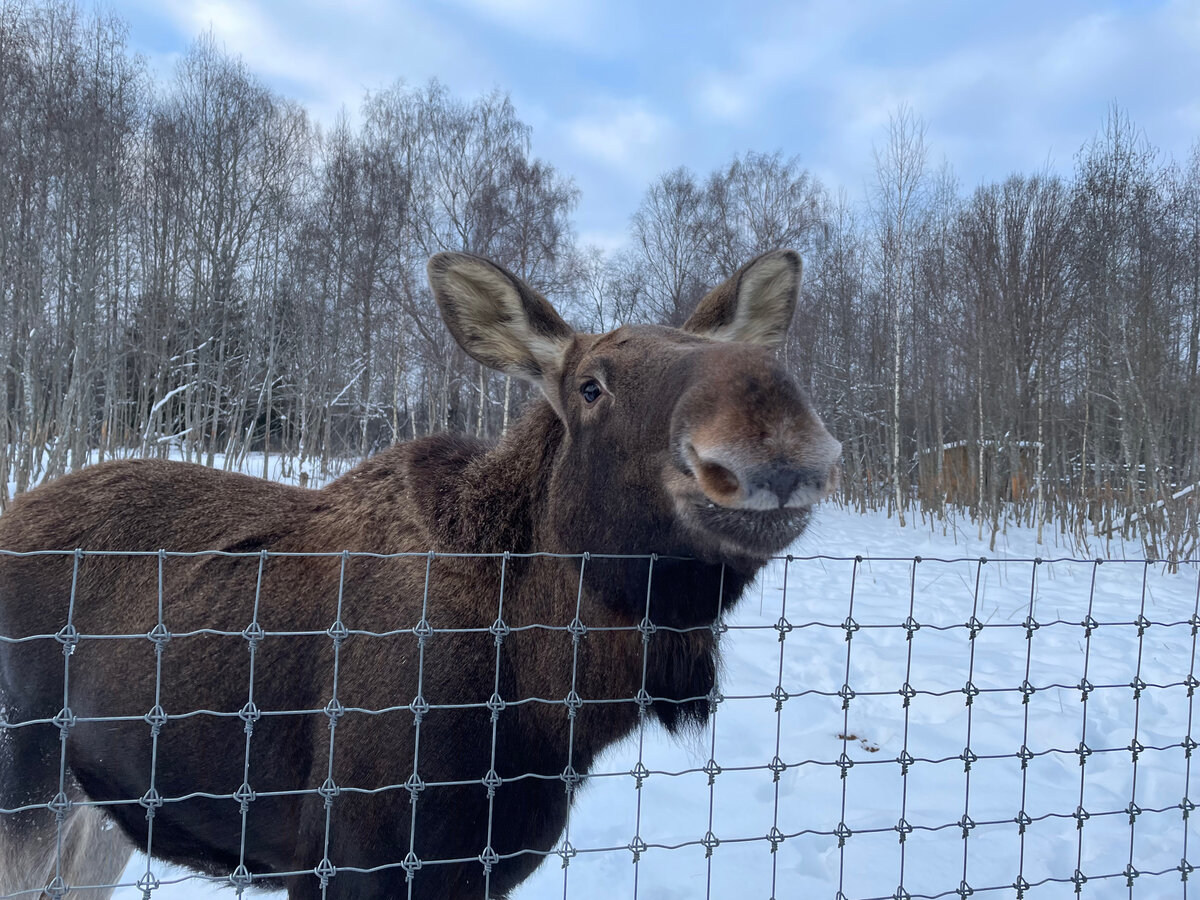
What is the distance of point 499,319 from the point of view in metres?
2.66

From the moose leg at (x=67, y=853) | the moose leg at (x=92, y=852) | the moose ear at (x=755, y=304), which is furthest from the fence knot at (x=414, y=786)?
the moose ear at (x=755, y=304)

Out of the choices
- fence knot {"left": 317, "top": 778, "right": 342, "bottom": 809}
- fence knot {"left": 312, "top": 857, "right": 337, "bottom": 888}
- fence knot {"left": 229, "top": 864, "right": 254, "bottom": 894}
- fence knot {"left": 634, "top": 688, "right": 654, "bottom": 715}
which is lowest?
fence knot {"left": 229, "top": 864, "right": 254, "bottom": 894}

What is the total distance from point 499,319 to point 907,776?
345 cm

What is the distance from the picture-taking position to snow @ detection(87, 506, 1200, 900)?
3.10 meters

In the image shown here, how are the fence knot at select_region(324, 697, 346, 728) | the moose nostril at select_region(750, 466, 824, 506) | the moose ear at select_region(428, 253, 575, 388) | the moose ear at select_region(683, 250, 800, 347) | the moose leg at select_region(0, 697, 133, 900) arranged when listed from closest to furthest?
the moose nostril at select_region(750, 466, 824, 506)
the fence knot at select_region(324, 697, 346, 728)
the moose leg at select_region(0, 697, 133, 900)
the moose ear at select_region(428, 253, 575, 388)
the moose ear at select_region(683, 250, 800, 347)

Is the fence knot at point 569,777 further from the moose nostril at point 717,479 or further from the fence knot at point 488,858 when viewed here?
the moose nostril at point 717,479

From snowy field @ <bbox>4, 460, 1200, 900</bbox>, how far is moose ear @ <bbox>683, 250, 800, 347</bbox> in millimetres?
936

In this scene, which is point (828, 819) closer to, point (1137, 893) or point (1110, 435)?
point (1137, 893)

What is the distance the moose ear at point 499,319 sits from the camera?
101 inches

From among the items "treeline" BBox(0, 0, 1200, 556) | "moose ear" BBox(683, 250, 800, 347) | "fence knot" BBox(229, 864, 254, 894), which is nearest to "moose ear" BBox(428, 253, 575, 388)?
"moose ear" BBox(683, 250, 800, 347)

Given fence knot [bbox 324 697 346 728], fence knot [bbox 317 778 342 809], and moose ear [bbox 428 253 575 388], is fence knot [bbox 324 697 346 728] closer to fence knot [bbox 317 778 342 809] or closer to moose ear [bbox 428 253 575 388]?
fence knot [bbox 317 778 342 809]

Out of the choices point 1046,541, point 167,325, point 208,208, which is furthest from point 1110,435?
point 208,208

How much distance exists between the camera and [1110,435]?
15.7m

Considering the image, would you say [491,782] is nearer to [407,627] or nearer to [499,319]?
[407,627]
